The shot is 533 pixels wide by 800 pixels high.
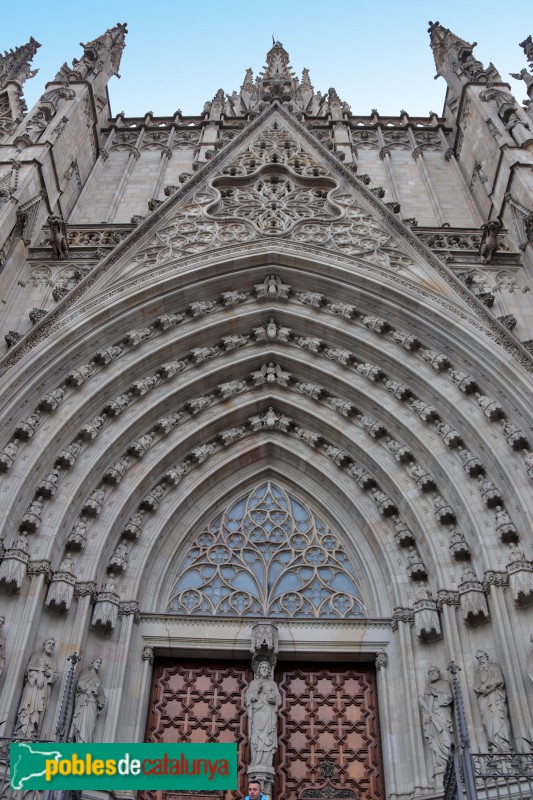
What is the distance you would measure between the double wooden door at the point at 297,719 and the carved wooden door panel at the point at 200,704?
0.04 ft

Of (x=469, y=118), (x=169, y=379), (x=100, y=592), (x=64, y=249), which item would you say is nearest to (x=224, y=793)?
(x=100, y=592)

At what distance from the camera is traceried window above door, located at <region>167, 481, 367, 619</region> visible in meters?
10.6

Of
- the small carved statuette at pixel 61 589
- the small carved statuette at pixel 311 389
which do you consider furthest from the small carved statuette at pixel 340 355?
the small carved statuette at pixel 61 589

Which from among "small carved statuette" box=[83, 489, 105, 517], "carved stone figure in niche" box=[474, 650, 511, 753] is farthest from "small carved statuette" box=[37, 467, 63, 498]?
"carved stone figure in niche" box=[474, 650, 511, 753]

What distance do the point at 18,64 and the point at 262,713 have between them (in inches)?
604

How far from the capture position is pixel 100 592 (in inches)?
385

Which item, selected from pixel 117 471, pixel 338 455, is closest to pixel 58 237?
pixel 117 471

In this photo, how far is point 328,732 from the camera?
9656mm

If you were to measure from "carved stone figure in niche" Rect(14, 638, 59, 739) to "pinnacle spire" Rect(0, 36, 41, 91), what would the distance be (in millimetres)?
13018

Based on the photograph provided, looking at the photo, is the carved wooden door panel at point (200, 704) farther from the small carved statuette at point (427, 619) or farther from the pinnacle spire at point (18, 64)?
the pinnacle spire at point (18, 64)

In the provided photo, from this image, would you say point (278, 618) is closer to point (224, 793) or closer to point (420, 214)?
point (224, 793)

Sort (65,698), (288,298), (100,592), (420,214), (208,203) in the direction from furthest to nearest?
1. (420,214)
2. (208,203)
3. (288,298)
4. (100,592)
5. (65,698)

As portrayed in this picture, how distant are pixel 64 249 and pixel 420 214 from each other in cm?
720

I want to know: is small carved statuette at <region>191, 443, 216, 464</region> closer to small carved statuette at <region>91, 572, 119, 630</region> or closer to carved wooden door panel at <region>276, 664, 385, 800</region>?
small carved statuette at <region>91, 572, 119, 630</region>
